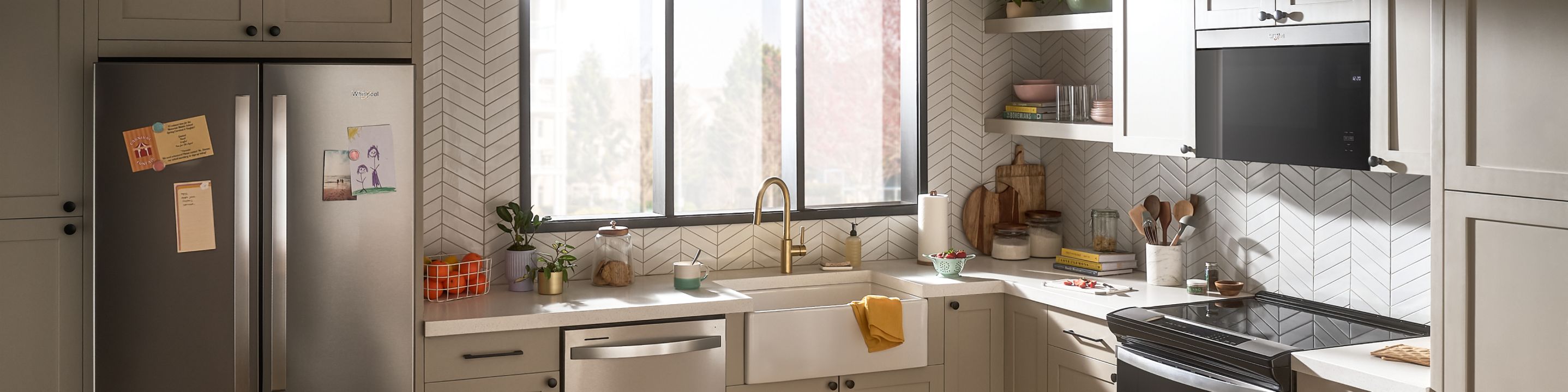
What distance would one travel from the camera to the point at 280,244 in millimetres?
2834

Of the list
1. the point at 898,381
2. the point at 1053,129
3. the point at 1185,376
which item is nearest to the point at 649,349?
the point at 898,381

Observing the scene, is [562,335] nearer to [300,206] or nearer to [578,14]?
[300,206]

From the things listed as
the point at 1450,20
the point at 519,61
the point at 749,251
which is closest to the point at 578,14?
the point at 519,61

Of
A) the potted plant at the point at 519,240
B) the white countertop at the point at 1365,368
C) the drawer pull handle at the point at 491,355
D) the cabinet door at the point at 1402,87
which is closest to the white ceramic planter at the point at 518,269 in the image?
the potted plant at the point at 519,240

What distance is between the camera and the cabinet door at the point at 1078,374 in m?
3.36

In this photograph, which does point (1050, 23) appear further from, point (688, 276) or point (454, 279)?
point (454, 279)

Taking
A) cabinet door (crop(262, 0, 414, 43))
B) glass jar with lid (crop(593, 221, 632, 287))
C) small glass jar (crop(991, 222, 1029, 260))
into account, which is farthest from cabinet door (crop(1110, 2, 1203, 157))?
cabinet door (crop(262, 0, 414, 43))

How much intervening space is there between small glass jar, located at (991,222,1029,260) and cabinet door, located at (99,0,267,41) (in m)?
2.64

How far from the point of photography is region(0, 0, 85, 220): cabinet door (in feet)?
Result: 8.89

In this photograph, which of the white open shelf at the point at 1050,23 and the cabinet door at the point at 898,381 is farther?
the white open shelf at the point at 1050,23

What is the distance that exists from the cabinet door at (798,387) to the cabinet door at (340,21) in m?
1.40

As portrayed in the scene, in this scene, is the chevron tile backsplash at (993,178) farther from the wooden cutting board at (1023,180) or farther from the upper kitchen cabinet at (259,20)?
the upper kitchen cabinet at (259,20)

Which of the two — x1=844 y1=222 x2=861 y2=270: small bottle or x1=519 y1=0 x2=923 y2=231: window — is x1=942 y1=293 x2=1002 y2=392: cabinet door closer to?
x1=844 y1=222 x2=861 y2=270: small bottle

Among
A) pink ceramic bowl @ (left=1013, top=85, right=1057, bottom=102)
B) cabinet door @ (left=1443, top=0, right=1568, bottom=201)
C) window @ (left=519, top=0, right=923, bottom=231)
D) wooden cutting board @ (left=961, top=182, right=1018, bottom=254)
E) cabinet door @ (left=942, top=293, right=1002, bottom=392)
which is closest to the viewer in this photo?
cabinet door @ (left=1443, top=0, right=1568, bottom=201)
